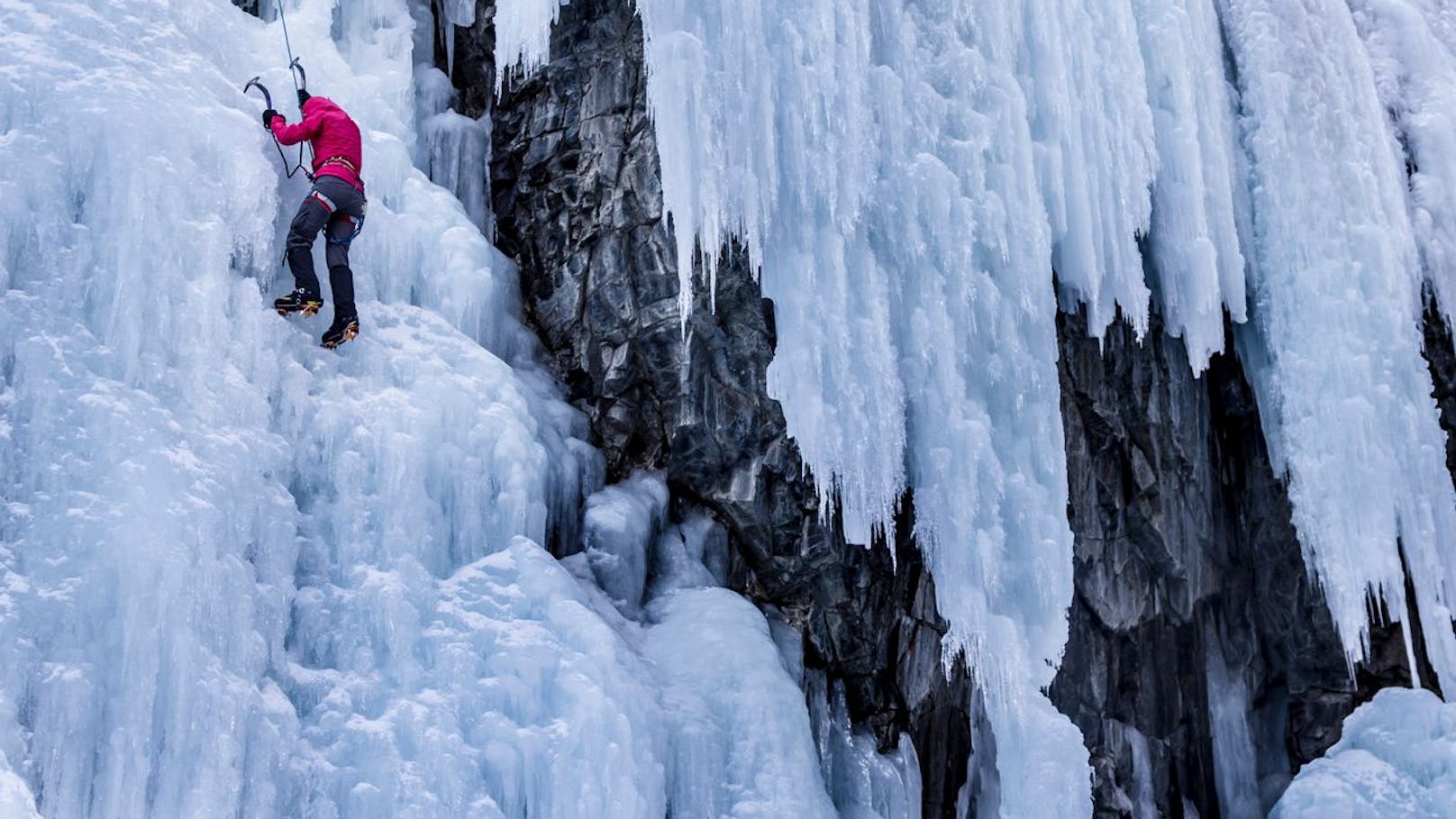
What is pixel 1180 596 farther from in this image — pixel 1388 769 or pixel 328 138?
pixel 328 138

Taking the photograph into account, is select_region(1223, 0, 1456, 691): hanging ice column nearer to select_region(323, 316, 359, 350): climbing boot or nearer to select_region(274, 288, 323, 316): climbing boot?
select_region(323, 316, 359, 350): climbing boot

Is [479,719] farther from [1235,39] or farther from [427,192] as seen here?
[1235,39]

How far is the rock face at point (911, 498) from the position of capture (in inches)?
325

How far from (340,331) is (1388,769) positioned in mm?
8123

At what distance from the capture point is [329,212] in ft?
22.6

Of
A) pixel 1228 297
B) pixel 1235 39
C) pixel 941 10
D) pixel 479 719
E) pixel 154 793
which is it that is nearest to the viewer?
pixel 154 793

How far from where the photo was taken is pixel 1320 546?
34.5 ft

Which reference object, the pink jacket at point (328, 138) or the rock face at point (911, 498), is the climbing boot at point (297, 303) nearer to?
the pink jacket at point (328, 138)

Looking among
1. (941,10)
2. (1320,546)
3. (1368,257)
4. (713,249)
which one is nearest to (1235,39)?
(1368,257)

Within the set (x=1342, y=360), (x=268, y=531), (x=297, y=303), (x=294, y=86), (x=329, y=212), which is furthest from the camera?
(x=1342, y=360)

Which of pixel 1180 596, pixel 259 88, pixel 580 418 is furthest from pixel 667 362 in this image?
pixel 1180 596

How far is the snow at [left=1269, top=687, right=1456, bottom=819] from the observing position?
9.52 metres

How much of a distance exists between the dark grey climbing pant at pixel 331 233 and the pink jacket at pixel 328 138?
7cm

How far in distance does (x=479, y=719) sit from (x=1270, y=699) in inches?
308
